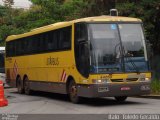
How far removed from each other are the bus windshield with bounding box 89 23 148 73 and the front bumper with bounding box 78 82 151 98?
0.53 meters

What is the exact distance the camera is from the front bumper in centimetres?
1780

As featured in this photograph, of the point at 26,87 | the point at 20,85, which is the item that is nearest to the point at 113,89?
the point at 26,87

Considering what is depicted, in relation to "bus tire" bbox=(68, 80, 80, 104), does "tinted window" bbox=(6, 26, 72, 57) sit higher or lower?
higher

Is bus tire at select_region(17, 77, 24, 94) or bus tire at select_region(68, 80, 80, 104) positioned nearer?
bus tire at select_region(68, 80, 80, 104)

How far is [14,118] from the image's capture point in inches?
587

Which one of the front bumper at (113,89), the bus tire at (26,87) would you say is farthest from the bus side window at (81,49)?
the bus tire at (26,87)

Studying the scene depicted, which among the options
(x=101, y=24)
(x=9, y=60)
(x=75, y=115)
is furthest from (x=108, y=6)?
(x=75, y=115)

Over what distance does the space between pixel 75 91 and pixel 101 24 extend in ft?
9.29

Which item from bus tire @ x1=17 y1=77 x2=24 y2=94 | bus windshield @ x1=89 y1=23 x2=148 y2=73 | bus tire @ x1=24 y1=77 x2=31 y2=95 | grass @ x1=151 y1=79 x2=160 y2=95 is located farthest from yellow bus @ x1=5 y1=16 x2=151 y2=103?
bus tire @ x1=17 y1=77 x2=24 y2=94

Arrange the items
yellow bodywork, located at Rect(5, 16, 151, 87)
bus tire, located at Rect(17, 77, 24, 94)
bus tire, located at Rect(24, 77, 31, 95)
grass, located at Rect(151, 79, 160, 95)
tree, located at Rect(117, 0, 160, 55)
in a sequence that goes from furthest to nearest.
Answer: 1. bus tire, located at Rect(17, 77, 24, 94)
2. tree, located at Rect(117, 0, 160, 55)
3. bus tire, located at Rect(24, 77, 31, 95)
4. grass, located at Rect(151, 79, 160, 95)
5. yellow bodywork, located at Rect(5, 16, 151, 87)

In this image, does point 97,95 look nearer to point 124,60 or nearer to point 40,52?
point 124,60

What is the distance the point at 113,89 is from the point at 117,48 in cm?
154

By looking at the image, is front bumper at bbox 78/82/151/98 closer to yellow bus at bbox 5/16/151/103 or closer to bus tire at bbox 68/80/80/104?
yellow bus at bbox 5/16/151/103

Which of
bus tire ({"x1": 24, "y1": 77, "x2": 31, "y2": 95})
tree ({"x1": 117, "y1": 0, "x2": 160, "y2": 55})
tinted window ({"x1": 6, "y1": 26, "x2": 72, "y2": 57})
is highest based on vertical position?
tree ({"x1": 117, "y1": 0, "x2": 160, "y2": 55})
